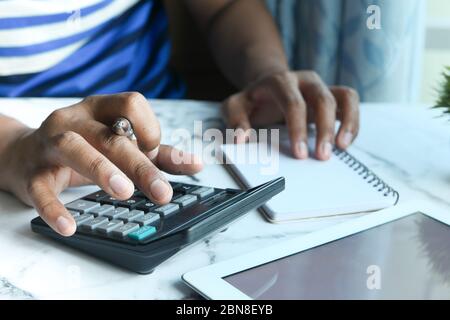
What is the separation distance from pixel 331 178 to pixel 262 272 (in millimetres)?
206

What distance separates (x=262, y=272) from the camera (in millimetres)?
448

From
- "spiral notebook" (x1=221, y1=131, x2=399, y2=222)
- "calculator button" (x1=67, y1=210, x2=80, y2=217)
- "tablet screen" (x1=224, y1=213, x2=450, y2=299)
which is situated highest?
"calculator button" (x1=67, y1=210, x2=80, y2=217)

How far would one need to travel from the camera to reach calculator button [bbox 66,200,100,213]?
521mm

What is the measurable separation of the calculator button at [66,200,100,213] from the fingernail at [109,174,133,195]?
47 mm

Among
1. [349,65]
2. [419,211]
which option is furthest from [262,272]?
[349,65]

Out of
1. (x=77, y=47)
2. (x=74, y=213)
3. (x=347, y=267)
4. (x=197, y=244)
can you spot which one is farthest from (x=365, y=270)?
(x=77, y=47)

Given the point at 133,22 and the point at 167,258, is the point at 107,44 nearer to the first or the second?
the point at 133,22

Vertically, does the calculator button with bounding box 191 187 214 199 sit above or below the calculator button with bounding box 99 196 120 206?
above

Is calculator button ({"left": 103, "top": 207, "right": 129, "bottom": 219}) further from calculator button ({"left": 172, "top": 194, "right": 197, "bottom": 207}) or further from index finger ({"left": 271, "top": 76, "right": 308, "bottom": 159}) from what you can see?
index finger ({"left": 271, "top": 76, "right": 308, "bottom": 159})

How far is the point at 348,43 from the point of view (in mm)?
1099

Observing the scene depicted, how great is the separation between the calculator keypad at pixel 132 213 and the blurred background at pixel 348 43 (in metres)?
0.63

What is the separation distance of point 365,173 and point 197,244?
226 mm

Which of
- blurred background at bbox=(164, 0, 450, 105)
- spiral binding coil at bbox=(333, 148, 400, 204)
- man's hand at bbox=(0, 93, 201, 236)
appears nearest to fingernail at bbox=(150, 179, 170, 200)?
man's hand at bbox=(0, 93, 201, 236)

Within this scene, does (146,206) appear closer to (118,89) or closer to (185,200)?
(185,200)
